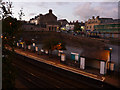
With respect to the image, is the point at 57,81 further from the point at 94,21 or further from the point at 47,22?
the point at 47,22

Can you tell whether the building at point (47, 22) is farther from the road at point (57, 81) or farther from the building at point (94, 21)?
the road at point (57, 81)

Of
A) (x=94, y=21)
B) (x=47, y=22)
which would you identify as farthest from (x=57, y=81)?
(x=47, y=22)

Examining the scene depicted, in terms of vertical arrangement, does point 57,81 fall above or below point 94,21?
below

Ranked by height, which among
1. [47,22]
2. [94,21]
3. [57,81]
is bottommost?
[57,81]

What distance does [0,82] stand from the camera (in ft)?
17.1

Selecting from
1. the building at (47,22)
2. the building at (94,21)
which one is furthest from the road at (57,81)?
the building at (47,22)

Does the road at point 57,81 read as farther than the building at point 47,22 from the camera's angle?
No

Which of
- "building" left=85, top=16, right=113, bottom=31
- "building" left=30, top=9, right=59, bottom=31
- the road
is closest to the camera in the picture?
the road

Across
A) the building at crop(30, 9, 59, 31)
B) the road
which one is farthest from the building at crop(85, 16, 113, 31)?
the road

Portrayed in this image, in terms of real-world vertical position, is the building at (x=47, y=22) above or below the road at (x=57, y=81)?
above

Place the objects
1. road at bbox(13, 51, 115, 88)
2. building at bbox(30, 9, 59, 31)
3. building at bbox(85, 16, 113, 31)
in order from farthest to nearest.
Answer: building at bbox(30, 9, 59, 31)
building at bbox(85, 16, 113, 31)
road at bbox(13, 51, 115, 88)

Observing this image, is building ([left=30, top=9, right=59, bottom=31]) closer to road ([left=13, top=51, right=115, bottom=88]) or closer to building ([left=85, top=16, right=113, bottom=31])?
building ([left=85, top=16, right=113, bottom=31])

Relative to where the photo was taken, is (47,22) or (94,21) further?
(47,22)

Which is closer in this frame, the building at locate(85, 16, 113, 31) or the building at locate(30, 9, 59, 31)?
the building at locate(85, 16, 113, 31)
